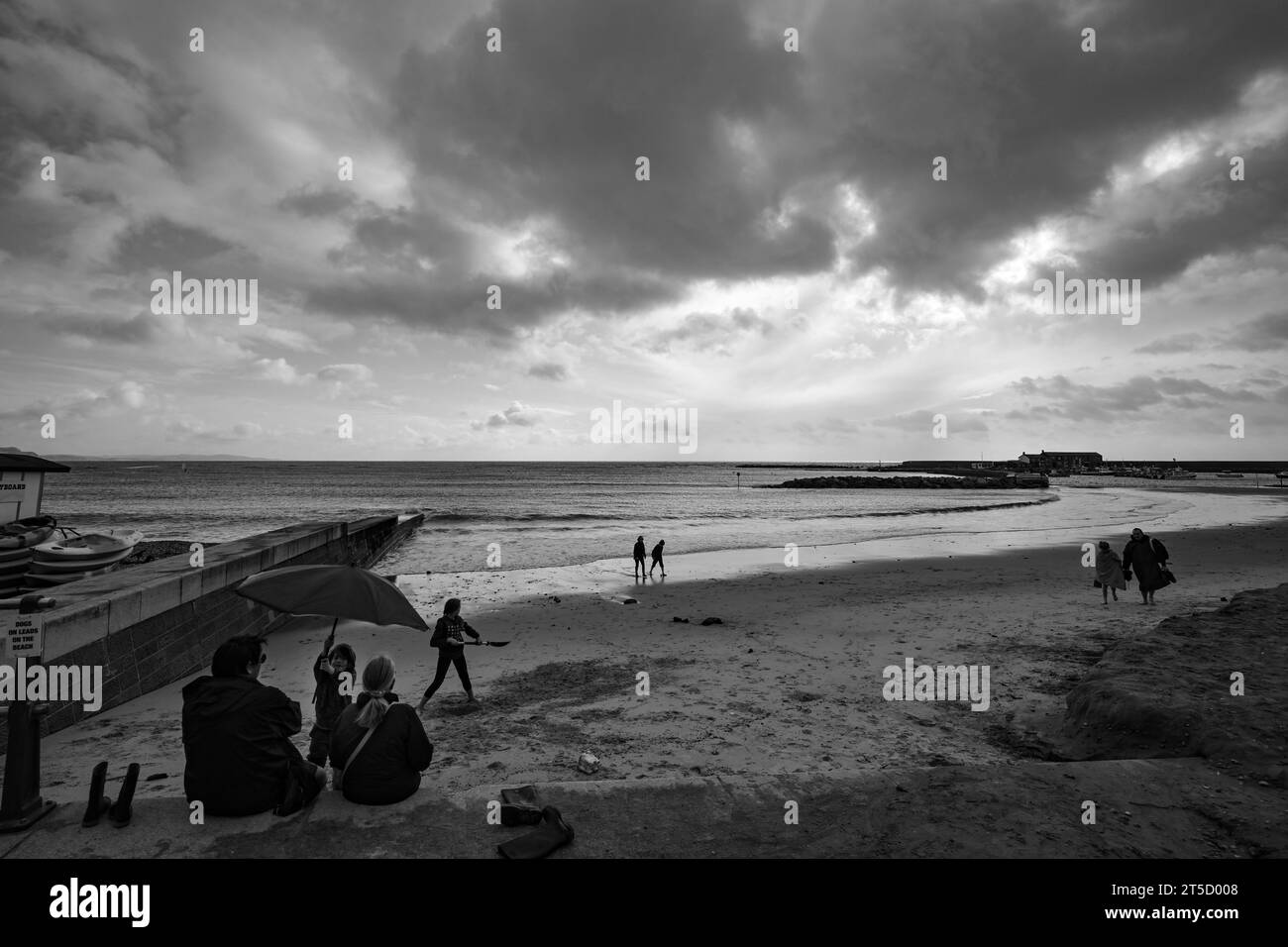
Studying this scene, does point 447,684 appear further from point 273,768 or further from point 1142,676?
point 1142,676

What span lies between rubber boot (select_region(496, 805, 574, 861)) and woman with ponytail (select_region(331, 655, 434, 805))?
1.05 m

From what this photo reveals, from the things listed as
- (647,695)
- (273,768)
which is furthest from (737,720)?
(273,768)

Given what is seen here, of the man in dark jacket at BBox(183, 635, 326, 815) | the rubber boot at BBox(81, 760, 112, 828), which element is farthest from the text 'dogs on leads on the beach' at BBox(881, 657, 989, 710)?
the rubber boot at BBox(81, 760, 112, 828)

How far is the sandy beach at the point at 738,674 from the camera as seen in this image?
6.89 m

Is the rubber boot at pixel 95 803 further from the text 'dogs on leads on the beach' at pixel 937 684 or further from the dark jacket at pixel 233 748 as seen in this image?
the text 'dogs on leads on the beach' at pixel 937 684

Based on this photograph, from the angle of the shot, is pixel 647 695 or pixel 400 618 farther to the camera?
pixel 647 695

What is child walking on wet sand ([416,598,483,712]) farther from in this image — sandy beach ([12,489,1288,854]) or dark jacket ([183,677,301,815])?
dark jacket ([183,677,301,815])

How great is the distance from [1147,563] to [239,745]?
1711cm

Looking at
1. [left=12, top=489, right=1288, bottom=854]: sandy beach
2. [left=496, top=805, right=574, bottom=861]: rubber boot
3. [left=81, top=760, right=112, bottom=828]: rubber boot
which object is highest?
[left=81, top=760, right=112, bottom=828]: rubber boot

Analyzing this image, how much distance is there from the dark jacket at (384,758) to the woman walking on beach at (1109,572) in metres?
15.5

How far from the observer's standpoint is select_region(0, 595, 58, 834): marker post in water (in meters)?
4.41

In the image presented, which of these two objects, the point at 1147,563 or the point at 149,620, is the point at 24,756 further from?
the point at 1147,563
